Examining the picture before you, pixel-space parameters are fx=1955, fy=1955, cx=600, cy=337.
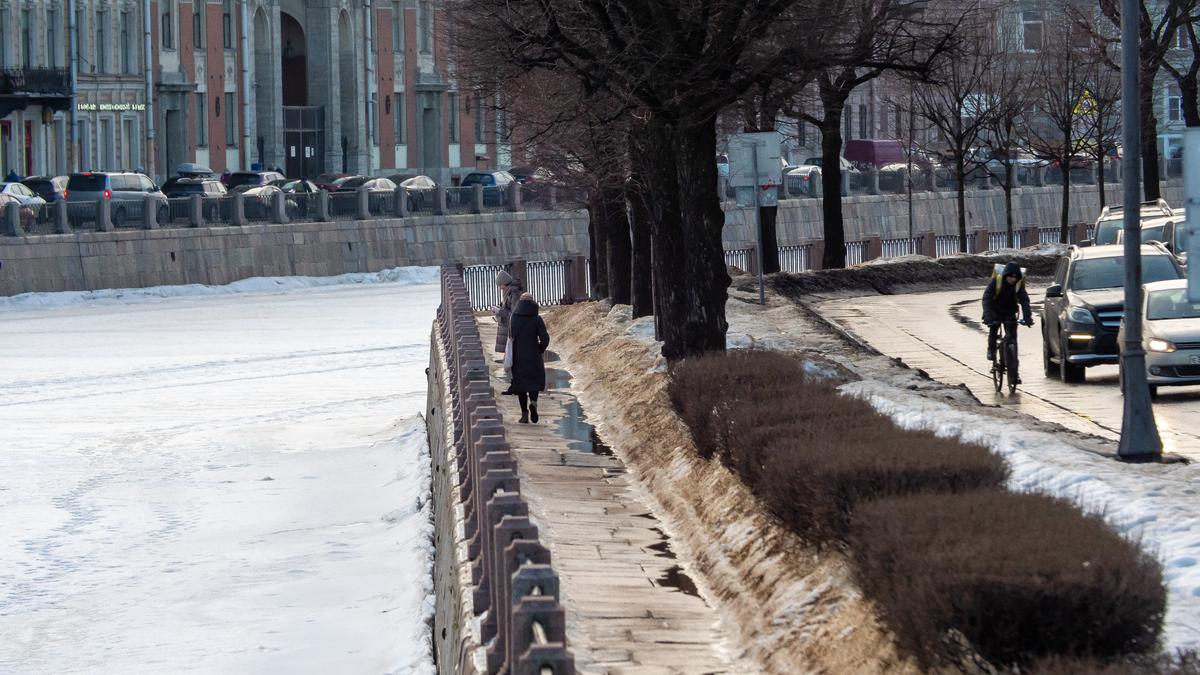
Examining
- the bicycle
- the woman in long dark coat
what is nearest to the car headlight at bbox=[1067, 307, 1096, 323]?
the bicycle

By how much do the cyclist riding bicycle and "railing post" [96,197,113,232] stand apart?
A: 33.6 meters

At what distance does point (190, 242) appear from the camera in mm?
53062

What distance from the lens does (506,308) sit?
24766 millimetres

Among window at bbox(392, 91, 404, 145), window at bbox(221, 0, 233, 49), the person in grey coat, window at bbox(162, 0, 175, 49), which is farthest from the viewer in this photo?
window at bbox(392, 91, 404, 145)

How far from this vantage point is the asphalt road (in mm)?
18953

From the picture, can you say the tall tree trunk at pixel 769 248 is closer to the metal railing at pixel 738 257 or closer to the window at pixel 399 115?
the metal railing at pixel 738 257

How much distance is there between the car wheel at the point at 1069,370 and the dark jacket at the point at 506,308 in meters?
6.40

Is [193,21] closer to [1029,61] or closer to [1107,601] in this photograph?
[1029,61]

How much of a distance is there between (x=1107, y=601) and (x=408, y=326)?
38.6 metres

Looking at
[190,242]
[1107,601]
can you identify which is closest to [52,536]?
[1107,601]

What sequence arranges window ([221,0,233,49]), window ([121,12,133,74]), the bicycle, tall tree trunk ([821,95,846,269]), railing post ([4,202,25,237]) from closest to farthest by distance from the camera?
the bicycle, tall tree trunk ([821,95,846,269]), railing post ([4,202,25,237]), window ([121,12,133,74]), window ([221,0,233,49])

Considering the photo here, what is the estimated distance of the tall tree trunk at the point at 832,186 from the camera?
39.3 meters

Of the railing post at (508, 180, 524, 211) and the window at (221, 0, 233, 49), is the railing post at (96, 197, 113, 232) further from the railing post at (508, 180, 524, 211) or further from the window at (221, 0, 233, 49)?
the window at (221, 0, 233, 49)

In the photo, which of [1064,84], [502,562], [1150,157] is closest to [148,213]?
[1064,84]
